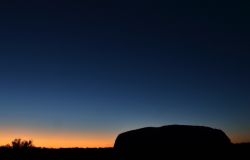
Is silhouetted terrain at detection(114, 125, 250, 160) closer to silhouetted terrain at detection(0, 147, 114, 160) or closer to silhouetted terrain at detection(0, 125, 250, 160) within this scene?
silhouetted terrain at detection(0, 125, 250, 160)

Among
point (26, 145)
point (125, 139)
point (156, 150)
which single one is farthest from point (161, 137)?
point (26, 145)

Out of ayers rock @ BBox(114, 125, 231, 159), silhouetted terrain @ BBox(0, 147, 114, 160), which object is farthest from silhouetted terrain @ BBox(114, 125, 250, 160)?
silhouetted terrain @ BBox(0, 147, 114, 160)

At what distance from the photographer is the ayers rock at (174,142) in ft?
60.4

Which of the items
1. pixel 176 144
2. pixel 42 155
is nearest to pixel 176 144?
pixel 176 144

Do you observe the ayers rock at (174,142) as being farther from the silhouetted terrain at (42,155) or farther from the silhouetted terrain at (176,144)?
the silhouetted terrain at (42,155)

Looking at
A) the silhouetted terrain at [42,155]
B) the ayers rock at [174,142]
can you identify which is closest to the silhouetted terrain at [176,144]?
the ayers rock at [174,142]

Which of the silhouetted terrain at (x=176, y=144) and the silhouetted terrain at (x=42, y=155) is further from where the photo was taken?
the silhouetted terrain at (x=42, y=155)

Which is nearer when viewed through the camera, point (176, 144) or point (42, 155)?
point (176, 144)

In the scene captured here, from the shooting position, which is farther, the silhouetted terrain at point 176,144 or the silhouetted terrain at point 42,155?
the silhouetted terrain at point 42,155

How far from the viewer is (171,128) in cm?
1966

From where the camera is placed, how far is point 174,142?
732 inches

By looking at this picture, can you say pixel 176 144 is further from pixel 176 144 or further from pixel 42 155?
pixel 42 155

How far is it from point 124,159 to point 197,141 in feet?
14.4

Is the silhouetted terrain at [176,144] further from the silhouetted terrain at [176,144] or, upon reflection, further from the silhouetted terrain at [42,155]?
the silhouetted terrain at [42,155]
